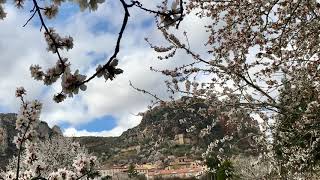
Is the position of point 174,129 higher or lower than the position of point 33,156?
higher

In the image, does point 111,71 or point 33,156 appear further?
point 33,156

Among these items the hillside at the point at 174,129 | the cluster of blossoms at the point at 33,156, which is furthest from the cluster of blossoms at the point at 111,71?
the hillside at the point at 174,129

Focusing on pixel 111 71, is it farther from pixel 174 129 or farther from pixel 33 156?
pixel 174 129

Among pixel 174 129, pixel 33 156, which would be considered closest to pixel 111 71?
pixel 33 156

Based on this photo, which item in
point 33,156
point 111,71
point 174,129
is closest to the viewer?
point 111,71

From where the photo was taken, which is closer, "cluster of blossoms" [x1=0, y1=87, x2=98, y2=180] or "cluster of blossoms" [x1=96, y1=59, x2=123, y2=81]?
"cluster of blossoms" [x1=96, y1=59, x2=123, y2=81]

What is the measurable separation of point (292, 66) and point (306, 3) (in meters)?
0.93

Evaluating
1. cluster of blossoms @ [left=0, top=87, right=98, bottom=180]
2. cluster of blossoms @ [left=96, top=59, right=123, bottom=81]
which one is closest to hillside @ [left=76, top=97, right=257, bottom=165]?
cluster of blossoms @ [left=0, top=87, right=98, bottom=180]

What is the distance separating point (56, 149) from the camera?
37.2 metres

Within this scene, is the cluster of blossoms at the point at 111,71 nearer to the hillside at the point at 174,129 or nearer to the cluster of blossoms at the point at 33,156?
the cluster of blossoms at the point at 33,156

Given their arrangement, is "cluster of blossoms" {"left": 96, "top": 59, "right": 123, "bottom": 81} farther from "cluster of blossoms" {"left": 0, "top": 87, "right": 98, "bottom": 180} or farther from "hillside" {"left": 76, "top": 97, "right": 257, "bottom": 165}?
"hillside" {"left": 76, "top": 97, "right": 257, "bottom": 165}

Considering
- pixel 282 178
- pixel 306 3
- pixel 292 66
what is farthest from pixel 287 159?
pixel 306 3

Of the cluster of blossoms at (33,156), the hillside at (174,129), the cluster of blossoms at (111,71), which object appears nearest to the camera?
the cluster of blossoms at (111,71)

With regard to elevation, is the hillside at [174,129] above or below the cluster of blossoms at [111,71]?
above
